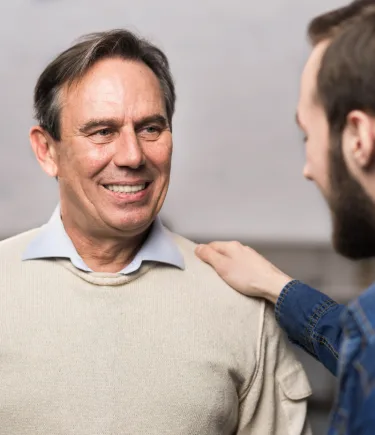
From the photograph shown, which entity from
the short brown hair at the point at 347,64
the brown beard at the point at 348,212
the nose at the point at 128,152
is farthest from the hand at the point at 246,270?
the short brown hair at the point at 347,64

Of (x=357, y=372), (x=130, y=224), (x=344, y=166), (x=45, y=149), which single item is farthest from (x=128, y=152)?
(x=357, y=372)

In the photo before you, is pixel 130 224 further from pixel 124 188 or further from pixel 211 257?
pixel 211 257

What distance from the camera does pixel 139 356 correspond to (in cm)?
195

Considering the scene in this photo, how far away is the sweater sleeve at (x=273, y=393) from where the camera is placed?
2.03 meters

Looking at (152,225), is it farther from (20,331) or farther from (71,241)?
(20,331)

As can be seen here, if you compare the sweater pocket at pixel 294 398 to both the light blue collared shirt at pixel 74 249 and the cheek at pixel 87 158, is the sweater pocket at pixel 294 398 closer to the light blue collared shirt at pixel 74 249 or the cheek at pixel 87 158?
the light blue collared shirt at pixel 74 249

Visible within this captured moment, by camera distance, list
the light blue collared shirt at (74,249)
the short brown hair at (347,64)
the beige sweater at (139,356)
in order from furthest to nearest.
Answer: the light blue collared shirt at (74,249) < the beige sweater at (139,356) < the short brown hair at (347,64)

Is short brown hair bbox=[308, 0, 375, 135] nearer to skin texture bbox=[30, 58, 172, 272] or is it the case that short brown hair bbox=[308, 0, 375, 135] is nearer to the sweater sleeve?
skin texture bbox=[30, 58, 172, 272]

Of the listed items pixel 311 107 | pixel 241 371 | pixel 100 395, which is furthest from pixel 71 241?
pixel 311 107

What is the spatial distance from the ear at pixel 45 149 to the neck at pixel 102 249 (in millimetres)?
136

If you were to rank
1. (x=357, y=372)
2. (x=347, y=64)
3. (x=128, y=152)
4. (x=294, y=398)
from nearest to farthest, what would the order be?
1. (x=357, y=372)
2. (x=347, y=64)
3. (x=128, y=152)
4. (x=294, y=398)

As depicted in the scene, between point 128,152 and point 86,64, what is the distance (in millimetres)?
240

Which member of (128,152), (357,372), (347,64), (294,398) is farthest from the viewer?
(294,398)

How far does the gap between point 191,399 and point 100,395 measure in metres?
0.21
